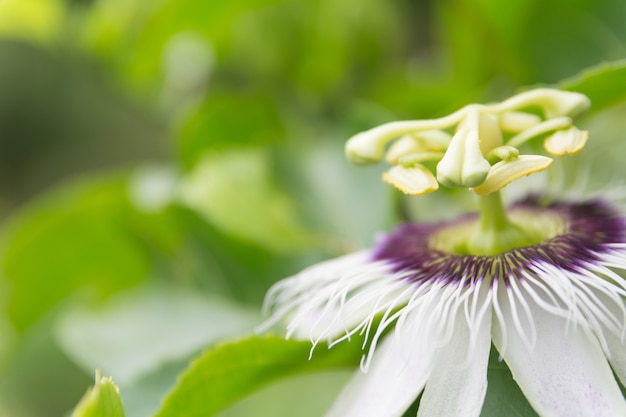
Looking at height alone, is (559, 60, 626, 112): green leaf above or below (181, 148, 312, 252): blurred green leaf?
above

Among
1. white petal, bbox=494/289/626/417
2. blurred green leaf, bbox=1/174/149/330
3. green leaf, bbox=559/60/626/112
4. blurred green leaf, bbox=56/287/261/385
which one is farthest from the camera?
blurred green leaf, bbox=1/174/149/330

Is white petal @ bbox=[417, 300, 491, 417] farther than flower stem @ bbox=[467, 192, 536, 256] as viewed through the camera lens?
No

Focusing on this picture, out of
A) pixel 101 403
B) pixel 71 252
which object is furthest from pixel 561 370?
pixel 71 252

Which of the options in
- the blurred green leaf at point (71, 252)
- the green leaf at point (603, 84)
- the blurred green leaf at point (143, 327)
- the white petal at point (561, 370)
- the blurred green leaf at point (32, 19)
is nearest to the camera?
the white petal at point (561, 370)

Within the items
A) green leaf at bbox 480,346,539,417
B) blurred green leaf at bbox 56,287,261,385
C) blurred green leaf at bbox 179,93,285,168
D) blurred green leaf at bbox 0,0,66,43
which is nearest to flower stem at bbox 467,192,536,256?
green leaf at bbox 480,346,539,417

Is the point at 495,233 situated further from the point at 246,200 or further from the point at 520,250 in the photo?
the point at 246,200

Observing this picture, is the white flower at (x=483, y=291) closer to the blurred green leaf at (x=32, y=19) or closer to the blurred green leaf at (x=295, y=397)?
the blurred green leaf at (x=295, y=397)

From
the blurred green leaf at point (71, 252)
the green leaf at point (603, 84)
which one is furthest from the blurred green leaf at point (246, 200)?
the green leaf at point (603, 84)

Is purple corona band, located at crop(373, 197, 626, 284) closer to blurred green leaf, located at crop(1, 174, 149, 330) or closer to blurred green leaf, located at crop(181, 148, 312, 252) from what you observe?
blurred green leaf, located at crop(181, 148, 312, 252)
